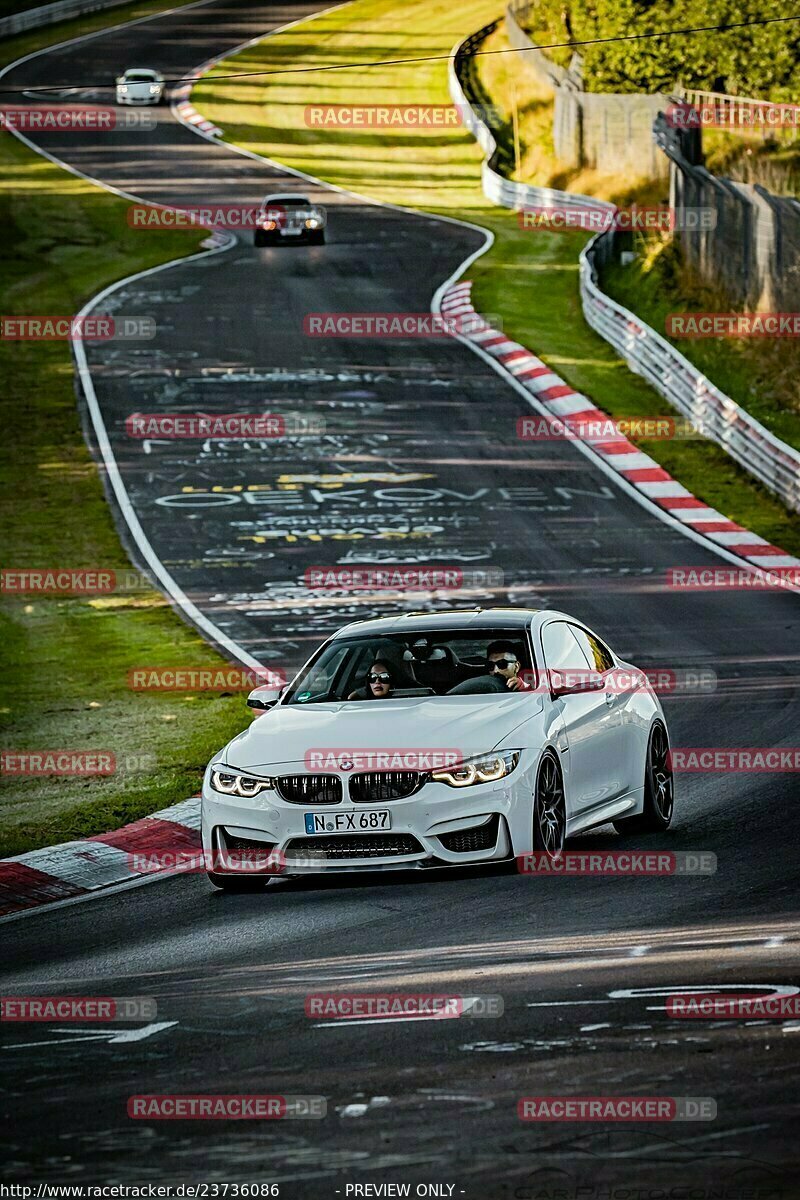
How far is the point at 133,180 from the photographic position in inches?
2303

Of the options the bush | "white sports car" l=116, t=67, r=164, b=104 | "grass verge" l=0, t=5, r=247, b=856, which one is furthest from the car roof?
"white sports car" l=116, t=67, r=164, b=104

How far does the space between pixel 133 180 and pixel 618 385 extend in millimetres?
28459

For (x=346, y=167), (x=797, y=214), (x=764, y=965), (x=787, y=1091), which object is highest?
(x=787, y=1091)

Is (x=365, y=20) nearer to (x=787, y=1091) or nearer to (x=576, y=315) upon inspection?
(x=576, y=315)

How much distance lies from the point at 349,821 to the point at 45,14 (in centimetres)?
8529

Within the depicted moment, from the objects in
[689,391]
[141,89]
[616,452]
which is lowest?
[141,89]

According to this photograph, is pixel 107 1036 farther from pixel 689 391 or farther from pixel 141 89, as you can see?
pixel 141 89

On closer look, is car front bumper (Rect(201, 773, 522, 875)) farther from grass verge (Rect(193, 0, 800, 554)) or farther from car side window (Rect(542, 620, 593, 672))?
grass verge (Rect(193, 0, 800, 554))

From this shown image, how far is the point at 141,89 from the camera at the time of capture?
71938mm

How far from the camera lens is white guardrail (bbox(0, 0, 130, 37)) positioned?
87688 mm

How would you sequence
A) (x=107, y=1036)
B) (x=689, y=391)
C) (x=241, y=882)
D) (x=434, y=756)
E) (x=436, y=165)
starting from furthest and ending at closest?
1. (x=436, y=165)
2. (x=689, y=391)
3. (x=241, y=882)
4. (x=434, y=756)
5. (x=107, y=1036)

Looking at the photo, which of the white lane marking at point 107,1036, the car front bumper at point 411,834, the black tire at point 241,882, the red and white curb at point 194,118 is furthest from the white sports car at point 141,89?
the white lane marking at point 107,1036

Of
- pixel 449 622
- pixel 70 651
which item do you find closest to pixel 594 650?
pixel 449 622

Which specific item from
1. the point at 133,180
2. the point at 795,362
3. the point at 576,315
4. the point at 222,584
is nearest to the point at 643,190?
the point at 576,315
